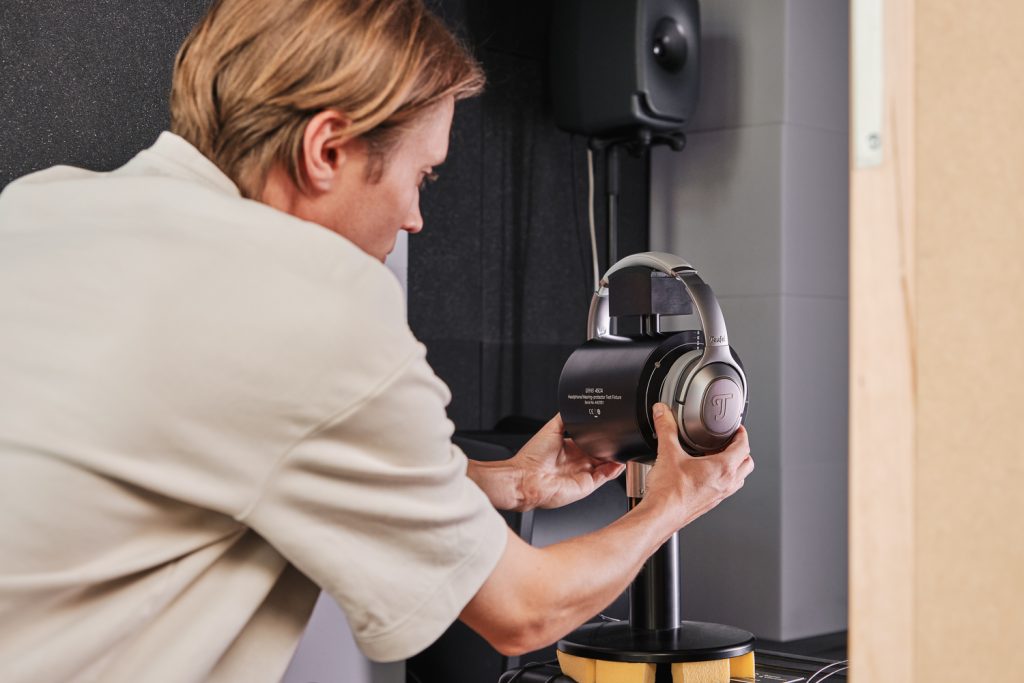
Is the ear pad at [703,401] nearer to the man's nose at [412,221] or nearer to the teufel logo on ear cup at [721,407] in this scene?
the teufel logo on ear cup at [721,407]

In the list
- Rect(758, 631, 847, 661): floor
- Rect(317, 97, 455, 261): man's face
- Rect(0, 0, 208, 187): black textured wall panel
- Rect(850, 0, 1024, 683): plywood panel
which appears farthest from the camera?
Rect(758, 631, 847, 661): floor

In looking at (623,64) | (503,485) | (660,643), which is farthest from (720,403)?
(623,64)

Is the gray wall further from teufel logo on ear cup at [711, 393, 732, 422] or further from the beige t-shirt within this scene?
the beige t-shirt

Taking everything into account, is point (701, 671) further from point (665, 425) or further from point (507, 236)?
point (507, 236)

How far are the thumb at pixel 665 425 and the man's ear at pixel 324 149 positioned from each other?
38cm

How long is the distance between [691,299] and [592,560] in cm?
32

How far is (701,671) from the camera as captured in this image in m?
1.07

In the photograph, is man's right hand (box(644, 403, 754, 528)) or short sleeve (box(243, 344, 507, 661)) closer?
short sleeve (box(243, 344, 507, 661))

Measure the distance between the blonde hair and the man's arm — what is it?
37cm

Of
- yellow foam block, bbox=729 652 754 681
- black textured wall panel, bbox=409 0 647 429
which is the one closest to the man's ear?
yellow foam block, bbox=729 652 754 681

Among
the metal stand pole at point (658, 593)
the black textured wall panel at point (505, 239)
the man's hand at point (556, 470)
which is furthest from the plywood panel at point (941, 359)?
the black textured wall panel at point (505, 239)

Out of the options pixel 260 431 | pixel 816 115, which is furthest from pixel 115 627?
pixel 816 115

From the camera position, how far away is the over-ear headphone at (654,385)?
1.07m

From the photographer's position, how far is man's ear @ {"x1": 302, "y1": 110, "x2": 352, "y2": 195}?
36.9 inches
